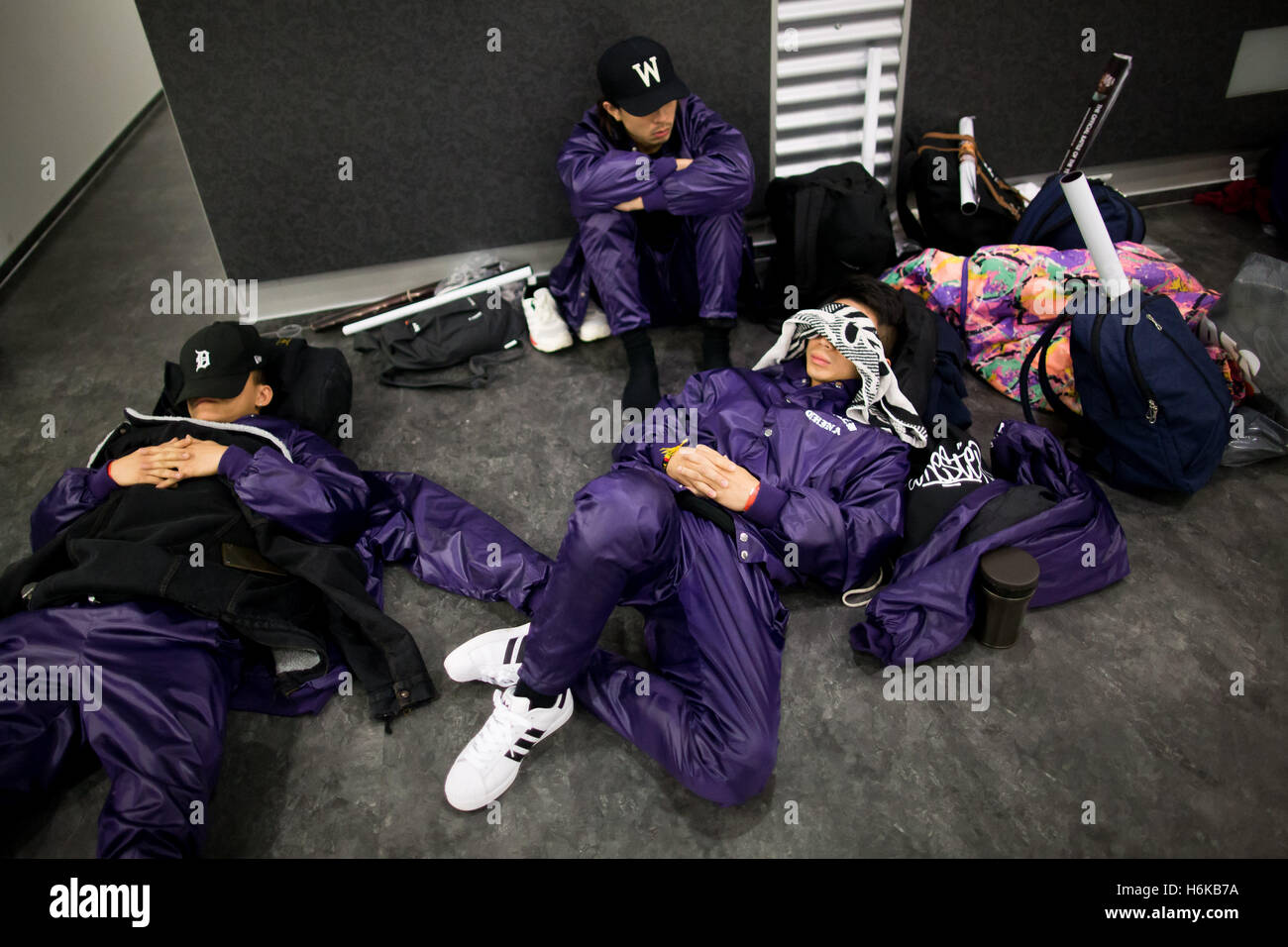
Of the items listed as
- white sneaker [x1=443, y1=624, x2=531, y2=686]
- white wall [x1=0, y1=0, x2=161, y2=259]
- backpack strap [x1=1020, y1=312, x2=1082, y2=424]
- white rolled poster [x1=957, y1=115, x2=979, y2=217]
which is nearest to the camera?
white sneaker [x1=443, y1=624, x2=531, y2=686]

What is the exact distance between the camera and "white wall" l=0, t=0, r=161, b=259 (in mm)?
3588

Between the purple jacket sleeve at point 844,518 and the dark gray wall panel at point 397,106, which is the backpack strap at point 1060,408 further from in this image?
the dark gray wall panel at point 397,106

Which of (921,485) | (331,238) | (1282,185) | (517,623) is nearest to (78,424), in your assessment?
(331,238)

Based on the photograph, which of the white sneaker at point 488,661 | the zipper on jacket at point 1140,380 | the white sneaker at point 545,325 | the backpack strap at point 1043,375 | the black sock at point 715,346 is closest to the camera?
the white sneaker at point 488,661

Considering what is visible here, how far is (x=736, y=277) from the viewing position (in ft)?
9.46

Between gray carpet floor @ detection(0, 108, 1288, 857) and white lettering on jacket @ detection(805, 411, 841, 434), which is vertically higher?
white lettering on jacket @ detection(805, 411, 841, 434)

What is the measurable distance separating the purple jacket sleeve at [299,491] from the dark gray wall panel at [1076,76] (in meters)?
2.40

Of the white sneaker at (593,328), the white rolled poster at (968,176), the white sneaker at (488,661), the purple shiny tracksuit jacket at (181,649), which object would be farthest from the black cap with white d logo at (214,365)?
the white rolled poster at (968,176)

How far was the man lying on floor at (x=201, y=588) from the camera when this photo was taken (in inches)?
70.7

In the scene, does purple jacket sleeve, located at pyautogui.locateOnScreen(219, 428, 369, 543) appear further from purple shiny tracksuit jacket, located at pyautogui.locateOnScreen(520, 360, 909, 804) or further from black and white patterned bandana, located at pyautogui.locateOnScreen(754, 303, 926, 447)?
black and white patterned bandana, located at pyautogui.locateOnScreen(754, 303, 926, 447)

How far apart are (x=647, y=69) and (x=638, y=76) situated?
3 cm

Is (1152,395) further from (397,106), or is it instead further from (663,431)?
(397,106)

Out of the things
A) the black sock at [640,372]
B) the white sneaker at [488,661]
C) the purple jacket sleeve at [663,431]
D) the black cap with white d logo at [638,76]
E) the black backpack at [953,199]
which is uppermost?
the black cap with white d logo at [638,76]

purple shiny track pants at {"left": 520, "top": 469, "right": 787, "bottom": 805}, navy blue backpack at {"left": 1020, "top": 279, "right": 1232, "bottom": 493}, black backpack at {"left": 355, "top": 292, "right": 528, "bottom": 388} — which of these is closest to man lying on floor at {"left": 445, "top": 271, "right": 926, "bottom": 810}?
purple shiny track pants at {"left": 520, "top": 469, "right": 787, "bottom": 805}
